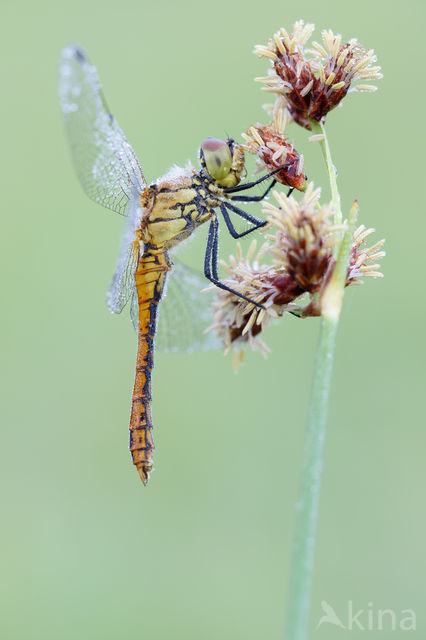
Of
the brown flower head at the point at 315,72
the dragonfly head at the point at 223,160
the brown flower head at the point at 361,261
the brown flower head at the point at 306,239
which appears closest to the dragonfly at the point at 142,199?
the dragonfly head at the point at 223,160

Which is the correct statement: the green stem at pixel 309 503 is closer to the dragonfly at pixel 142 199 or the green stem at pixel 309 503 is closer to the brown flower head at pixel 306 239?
the brown flower head at pixel 306 239

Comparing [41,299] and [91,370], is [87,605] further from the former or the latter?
[41,299]

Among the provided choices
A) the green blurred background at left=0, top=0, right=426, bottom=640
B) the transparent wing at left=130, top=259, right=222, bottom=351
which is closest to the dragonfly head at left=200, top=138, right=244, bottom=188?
the green blurred background at left=0, top=0, right=426, bottom=640

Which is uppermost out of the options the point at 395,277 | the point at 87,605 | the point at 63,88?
the point at 395,277

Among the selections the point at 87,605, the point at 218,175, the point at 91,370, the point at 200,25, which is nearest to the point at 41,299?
the point at 91,370

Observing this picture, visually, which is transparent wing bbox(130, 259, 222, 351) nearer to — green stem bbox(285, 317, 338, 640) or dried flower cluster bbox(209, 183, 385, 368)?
dried flower cluster bbox(209, 183, 385, 368)

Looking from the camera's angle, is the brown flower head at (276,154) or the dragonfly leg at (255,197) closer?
the brown flower head at (276,154)

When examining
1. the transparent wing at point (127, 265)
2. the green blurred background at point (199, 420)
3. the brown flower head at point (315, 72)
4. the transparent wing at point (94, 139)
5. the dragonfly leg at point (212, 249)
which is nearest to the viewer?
the brown flower head at point (315, 72)
